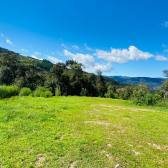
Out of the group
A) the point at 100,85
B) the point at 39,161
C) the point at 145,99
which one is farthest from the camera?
the point at 100,85

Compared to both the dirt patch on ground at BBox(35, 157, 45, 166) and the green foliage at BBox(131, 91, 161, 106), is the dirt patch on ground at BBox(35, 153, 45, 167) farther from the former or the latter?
the green foliage at BBox(131, 91, 161, 106)

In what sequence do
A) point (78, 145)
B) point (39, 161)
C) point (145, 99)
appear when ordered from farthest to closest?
point (145, 99) < point (78, 145) < point (39, 161)

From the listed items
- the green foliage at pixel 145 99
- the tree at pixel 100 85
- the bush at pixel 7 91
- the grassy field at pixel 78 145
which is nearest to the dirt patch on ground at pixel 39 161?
the grassy field at pixel 78 145

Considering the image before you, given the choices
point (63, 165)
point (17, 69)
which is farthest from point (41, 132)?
point (17, 69)

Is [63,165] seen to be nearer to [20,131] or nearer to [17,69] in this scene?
[20,131]

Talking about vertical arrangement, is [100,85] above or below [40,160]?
above

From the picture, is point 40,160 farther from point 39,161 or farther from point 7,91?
point 7,91

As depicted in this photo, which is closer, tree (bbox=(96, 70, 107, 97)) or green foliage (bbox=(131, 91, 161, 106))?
green foliage (bbox=(131, 91, 161, 106))

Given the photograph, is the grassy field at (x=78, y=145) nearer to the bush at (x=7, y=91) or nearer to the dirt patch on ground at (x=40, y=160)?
the dirt patch on ground at (x=40, y=160)

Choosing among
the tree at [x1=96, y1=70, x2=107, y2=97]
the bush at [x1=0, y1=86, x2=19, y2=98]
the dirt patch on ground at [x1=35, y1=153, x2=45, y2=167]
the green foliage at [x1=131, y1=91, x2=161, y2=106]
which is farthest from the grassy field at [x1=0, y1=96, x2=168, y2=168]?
the tree at [x1=96, y1=70, x2=107, y2=97]

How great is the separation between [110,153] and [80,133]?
140cm

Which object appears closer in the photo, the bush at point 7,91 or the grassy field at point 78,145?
the grassy field at point 78,145

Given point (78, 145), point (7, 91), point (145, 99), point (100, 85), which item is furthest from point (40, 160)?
point (100, 85)

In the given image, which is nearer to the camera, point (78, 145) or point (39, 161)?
point (39, 161)
